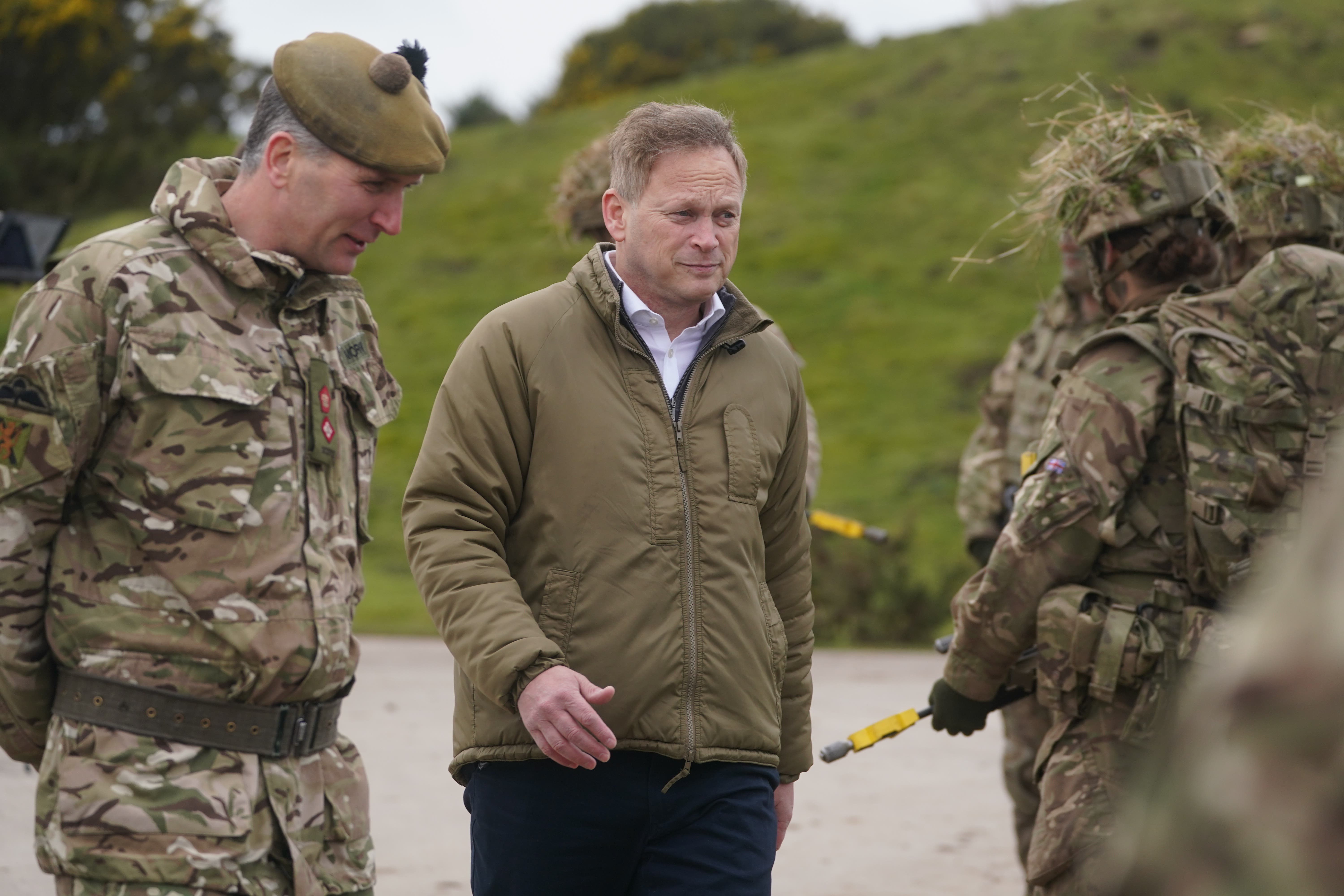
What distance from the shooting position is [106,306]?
2611 millimetres

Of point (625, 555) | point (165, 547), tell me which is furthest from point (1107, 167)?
point (165, 547)

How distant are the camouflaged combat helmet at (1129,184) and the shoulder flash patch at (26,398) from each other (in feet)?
7.88

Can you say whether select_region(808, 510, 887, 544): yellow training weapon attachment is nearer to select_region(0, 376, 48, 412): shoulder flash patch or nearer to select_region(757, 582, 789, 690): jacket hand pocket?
select_region(757, 582, 789, 690): jacket hand pocket

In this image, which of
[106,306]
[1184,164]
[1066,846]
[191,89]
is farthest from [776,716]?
[191,89]

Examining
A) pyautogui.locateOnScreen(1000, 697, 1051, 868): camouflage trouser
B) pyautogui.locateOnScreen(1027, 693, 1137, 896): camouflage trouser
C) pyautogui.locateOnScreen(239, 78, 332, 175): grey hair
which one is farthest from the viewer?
pyautogui.locateOnScreen(1000, 697, 1051, 868): camouflage trouser

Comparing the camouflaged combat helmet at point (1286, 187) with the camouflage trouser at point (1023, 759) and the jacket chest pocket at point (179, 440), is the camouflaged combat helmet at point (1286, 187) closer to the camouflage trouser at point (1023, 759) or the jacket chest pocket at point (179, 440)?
the camouflage trouser at point (1023, 759)

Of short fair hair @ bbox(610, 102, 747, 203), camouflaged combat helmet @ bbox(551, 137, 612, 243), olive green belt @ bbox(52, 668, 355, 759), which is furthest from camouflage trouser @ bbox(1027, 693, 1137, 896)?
camouflaged combat helmet @ bbox(551, 137, 612, 243)

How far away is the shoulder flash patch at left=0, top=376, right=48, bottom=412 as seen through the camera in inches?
100

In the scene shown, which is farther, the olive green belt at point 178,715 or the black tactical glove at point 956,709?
the black tactical glove at point 956,709

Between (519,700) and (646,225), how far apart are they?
95 cm

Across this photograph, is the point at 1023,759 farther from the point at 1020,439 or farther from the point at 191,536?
the point at 191,536

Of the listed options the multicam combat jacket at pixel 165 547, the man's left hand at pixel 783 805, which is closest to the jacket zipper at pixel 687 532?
the man's left hand at pixel 783 805

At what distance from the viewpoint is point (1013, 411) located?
5.93 m

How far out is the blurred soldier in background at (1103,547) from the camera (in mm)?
3311
